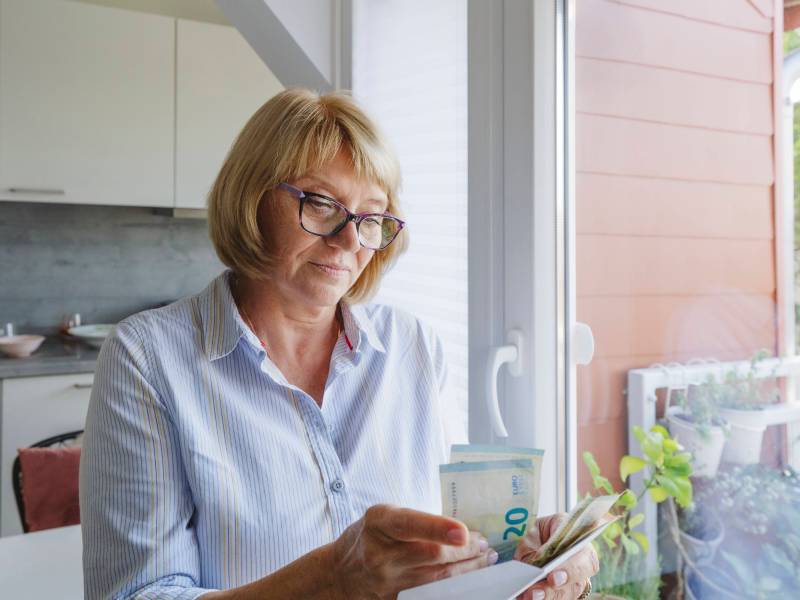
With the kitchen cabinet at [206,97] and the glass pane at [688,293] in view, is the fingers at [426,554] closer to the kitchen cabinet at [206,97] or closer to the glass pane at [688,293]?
the glass pane at [688,293]

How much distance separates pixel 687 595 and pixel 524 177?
759 mm

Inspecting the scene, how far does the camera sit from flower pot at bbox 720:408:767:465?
0.96 meters

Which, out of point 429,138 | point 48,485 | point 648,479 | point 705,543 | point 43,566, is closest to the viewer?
point 705,543

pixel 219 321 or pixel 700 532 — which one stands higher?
pixel 219 321

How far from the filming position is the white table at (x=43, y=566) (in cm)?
141

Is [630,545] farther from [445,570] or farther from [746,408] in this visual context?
[445,570]

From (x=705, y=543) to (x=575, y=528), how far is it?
0.42 metres

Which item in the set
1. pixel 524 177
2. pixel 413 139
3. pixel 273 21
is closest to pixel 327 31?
pixel 273 21

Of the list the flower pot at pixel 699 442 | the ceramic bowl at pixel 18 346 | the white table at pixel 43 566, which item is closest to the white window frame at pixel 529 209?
the flower pot at pixel 699 442

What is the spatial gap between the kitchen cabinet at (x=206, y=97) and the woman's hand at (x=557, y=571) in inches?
104

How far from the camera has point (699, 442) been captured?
42.3 inches

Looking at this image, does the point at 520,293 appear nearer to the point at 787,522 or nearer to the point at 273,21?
the point at 787,522

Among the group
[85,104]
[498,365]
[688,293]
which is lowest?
[498,365]

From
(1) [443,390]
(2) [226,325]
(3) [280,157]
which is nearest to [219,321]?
(2) [226,325]
